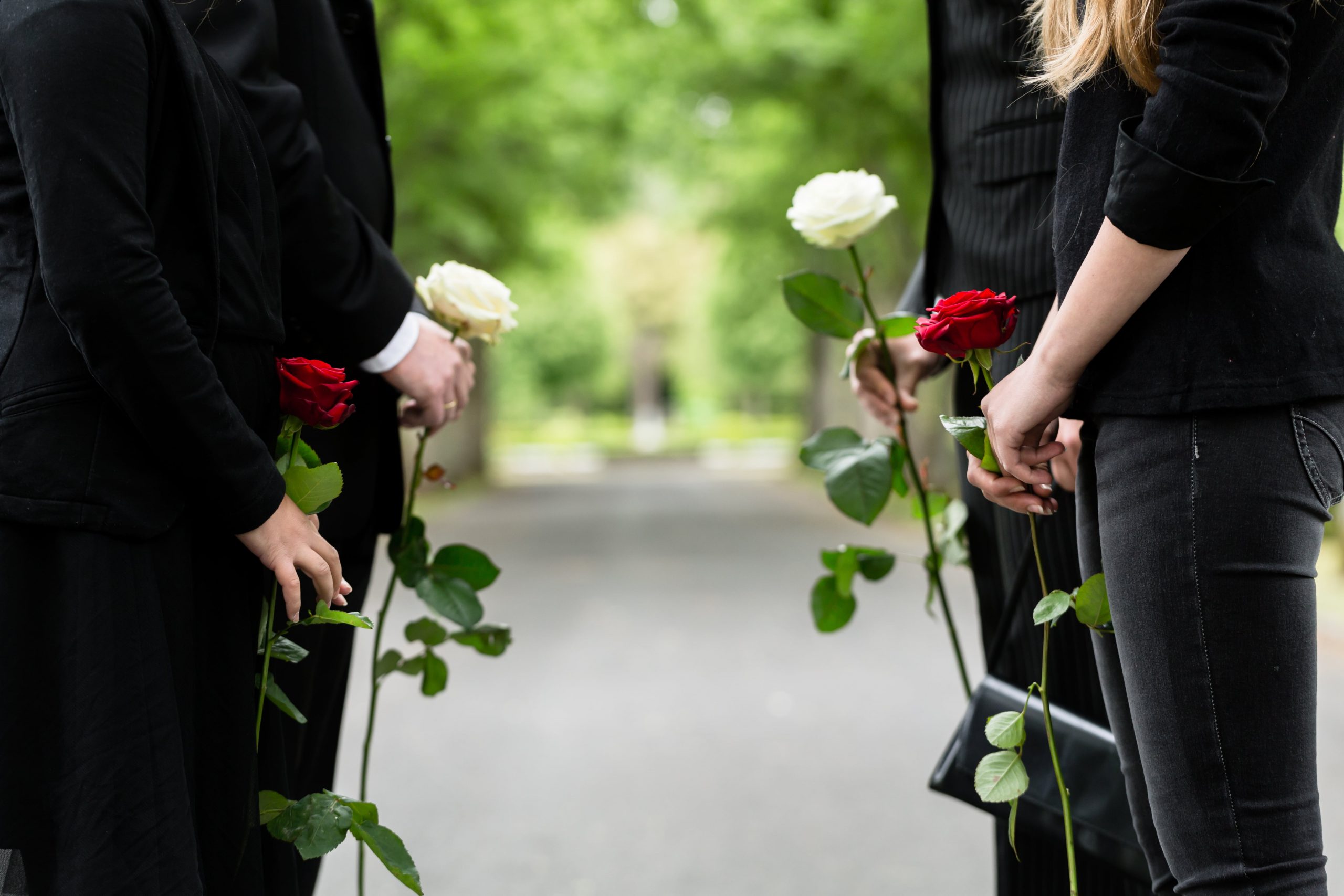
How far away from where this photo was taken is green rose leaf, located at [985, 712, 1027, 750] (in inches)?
66.6

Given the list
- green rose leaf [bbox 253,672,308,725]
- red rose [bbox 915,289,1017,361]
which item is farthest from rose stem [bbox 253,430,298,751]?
red rose [bbox 915,289,1017,361]

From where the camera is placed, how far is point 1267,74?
1.26 meters

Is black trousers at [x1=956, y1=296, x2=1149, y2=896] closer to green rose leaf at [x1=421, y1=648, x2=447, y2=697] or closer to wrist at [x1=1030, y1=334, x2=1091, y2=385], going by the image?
wrist at [x1=1030, y1=334, x2=1091, y2=385]

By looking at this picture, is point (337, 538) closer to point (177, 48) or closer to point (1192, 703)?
point (177, 48)

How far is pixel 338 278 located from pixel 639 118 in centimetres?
1645

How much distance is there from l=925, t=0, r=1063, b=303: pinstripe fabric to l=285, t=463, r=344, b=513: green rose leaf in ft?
3.48

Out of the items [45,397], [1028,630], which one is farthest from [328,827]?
[1028,630]

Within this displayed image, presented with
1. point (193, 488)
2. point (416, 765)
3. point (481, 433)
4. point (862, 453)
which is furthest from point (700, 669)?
point (481, 433)

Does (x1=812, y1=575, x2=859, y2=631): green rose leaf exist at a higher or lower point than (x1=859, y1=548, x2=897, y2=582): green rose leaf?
lower

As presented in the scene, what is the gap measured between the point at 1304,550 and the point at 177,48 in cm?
136

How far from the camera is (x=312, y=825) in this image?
1.63m

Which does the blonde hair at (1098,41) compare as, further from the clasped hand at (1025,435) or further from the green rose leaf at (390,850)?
the green rose leaf at (390,850)

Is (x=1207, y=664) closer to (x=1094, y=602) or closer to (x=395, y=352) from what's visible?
(x=1094, y=602)

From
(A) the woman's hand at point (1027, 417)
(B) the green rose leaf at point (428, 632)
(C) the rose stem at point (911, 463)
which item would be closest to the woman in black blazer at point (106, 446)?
(B) the green rose leaf at point (428, 632)
